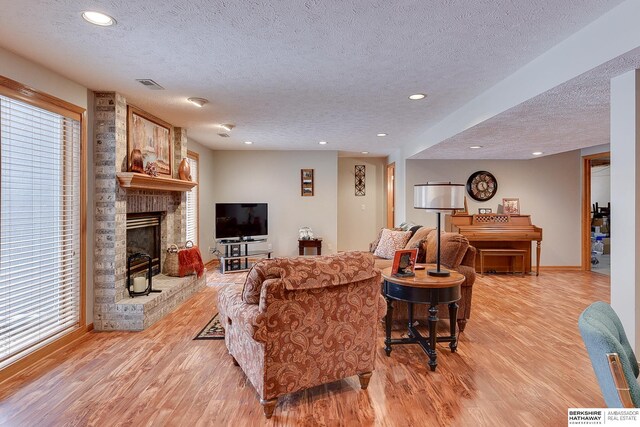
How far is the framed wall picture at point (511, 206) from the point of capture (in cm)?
661

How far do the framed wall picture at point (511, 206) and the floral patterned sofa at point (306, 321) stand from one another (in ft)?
17.8

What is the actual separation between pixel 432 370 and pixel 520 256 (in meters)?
4.50

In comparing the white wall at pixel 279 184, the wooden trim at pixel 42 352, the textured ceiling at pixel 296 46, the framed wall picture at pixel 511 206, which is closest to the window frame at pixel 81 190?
the wooden trim at pixel 42 352

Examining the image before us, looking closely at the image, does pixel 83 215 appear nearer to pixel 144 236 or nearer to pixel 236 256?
pixel 144 236

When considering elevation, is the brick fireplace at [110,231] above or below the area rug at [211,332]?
above

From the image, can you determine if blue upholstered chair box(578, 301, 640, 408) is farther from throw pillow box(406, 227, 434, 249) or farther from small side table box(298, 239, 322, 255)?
small side table box(298, 239, 322, 255)

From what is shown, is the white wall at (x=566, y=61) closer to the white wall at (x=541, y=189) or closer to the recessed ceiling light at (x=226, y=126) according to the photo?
the white wall at (x=541, y=189)

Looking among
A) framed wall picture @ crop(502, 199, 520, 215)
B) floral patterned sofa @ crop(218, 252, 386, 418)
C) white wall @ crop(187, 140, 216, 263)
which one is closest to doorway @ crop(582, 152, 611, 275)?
framed wall picture @ crop(502, 199, 520, 215)

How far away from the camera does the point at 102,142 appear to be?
3.50m

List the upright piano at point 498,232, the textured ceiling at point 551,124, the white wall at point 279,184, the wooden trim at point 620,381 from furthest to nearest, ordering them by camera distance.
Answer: the white wall at point 279,184 < the upright piano at point 498,232 < the textured ceiling at point 551,124 < the wooden trim at point 620,381

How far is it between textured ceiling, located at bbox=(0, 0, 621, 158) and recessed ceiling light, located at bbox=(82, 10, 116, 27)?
50 mm

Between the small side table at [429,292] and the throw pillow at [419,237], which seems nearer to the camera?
the small side table at [429,292]

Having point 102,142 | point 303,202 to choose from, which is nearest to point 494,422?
point 102,142

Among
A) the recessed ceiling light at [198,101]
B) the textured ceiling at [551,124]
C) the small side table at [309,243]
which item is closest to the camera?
the textured ceiling at [551,124]
